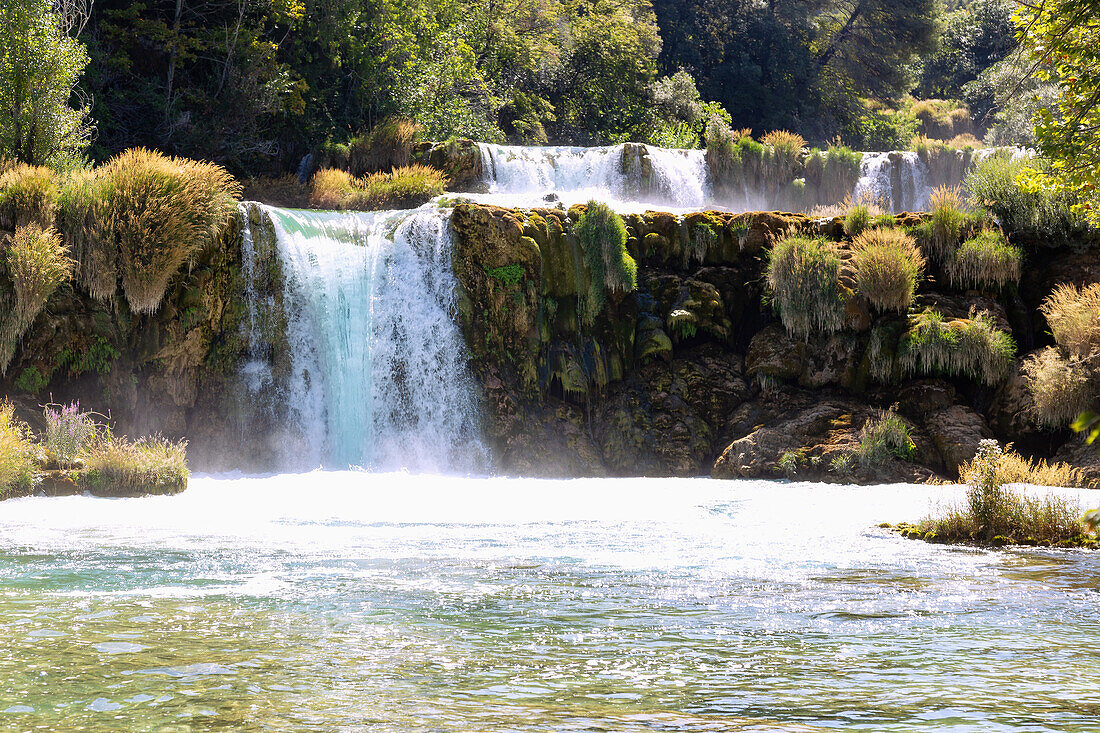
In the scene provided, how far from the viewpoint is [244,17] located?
26.3 m

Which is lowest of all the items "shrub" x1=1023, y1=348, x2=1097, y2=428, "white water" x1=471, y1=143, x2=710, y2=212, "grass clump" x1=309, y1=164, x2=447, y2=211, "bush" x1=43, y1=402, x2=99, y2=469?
"bush" x1=43, y1=402, x2=99, y2=469

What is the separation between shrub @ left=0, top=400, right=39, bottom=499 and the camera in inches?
468

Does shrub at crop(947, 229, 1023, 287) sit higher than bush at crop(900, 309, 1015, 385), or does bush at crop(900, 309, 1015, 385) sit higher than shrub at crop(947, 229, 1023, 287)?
shrub at crop(947, 229, 1023, 287)

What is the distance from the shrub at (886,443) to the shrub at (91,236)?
1240 cm

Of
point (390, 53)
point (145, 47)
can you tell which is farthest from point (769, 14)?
point (145, 47)

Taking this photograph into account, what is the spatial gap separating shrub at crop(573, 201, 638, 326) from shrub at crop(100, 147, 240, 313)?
6.90 meters

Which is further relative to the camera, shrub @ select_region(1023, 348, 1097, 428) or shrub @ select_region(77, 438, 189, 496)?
shrub @ select_region(1023, 348, 1097, 428)

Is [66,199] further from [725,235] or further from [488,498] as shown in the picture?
[725,235]

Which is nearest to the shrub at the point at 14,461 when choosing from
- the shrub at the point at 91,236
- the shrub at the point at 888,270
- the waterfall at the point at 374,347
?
the shrub at the point at 91,236

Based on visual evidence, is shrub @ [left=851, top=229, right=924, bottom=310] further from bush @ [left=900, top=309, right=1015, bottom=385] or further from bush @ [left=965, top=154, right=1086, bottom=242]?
bush @ [left=965, top=154, right=1086, bottom=242]

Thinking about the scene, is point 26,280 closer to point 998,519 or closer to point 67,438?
point 67,438

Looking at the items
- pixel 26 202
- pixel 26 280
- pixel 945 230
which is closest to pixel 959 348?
pixel 945 230

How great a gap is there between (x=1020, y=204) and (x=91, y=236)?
16242 millimetres

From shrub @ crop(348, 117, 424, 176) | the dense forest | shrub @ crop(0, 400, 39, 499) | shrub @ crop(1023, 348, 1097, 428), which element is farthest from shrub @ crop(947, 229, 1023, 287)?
shrub @ crop(0, 400, 39, 499)
